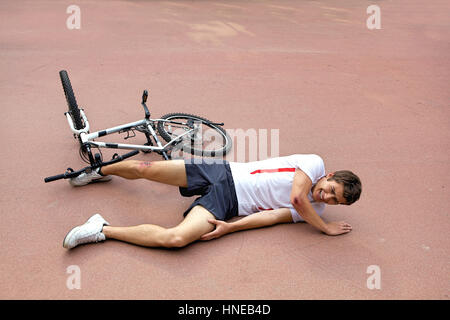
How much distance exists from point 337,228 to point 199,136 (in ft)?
5.51

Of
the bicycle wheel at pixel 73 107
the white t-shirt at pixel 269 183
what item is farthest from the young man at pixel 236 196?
the bicycle wheel at pixel 73 107

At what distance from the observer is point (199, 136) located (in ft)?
13.4

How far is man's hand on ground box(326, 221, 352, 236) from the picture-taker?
3148mm

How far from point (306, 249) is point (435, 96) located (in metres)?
4.09

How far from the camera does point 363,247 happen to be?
3100mm

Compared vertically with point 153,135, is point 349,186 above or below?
below

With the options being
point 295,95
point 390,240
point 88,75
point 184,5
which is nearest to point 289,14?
point 184,5

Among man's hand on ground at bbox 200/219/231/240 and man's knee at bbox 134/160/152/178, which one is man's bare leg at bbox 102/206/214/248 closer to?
man's hand on ground at bbox 200/219/231/240

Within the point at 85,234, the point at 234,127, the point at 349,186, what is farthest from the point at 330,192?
the point at 234,127

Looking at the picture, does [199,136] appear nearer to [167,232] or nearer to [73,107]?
[73,107]

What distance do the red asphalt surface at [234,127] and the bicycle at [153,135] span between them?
352 millimetres

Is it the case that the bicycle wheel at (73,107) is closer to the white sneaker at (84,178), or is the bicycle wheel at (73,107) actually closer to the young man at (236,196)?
the white sneaker at (84,178)

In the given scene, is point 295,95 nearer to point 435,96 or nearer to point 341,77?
point 341,77

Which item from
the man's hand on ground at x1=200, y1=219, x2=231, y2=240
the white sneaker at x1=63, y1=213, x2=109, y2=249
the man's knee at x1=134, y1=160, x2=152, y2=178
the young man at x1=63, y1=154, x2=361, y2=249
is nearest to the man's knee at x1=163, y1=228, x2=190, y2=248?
the young man at x1=63, y1=154, x2=361, y2=249
